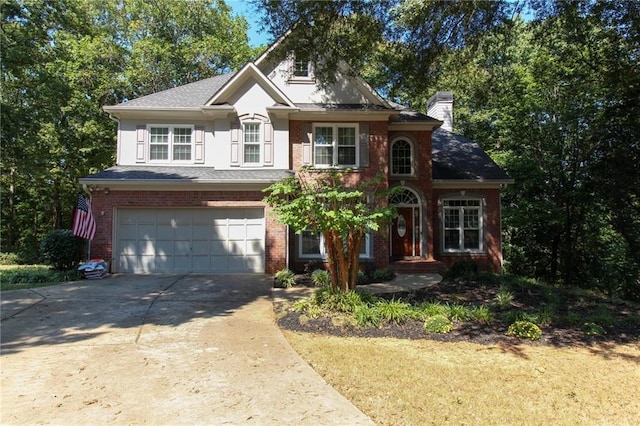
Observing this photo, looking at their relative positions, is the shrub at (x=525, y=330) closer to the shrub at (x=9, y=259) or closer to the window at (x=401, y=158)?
the window at (x=401, y=158)

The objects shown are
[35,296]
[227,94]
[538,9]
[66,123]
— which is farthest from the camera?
[66,123]

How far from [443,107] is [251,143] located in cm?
1007

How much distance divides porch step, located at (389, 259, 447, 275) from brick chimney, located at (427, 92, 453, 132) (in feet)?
26.5

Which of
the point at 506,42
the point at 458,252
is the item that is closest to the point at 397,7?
the point at 506,42

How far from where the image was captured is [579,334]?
266 inches

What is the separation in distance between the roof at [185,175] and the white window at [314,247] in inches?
95.4

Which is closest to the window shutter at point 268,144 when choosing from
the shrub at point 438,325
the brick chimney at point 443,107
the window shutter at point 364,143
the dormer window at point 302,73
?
the dormer window at point 302,73

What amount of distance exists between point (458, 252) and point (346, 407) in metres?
12.9

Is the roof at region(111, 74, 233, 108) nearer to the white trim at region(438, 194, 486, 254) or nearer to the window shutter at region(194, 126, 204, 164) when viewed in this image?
the window shutter at region(194, 126, 204, 164)

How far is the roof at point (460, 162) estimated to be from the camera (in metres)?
16.1

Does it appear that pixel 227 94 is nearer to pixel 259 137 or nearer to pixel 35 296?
pixel 259 137

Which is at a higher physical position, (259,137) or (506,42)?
(506,42)

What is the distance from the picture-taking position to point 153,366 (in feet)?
17.0

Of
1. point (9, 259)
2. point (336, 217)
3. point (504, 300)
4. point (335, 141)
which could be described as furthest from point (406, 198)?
point (9, 259)
